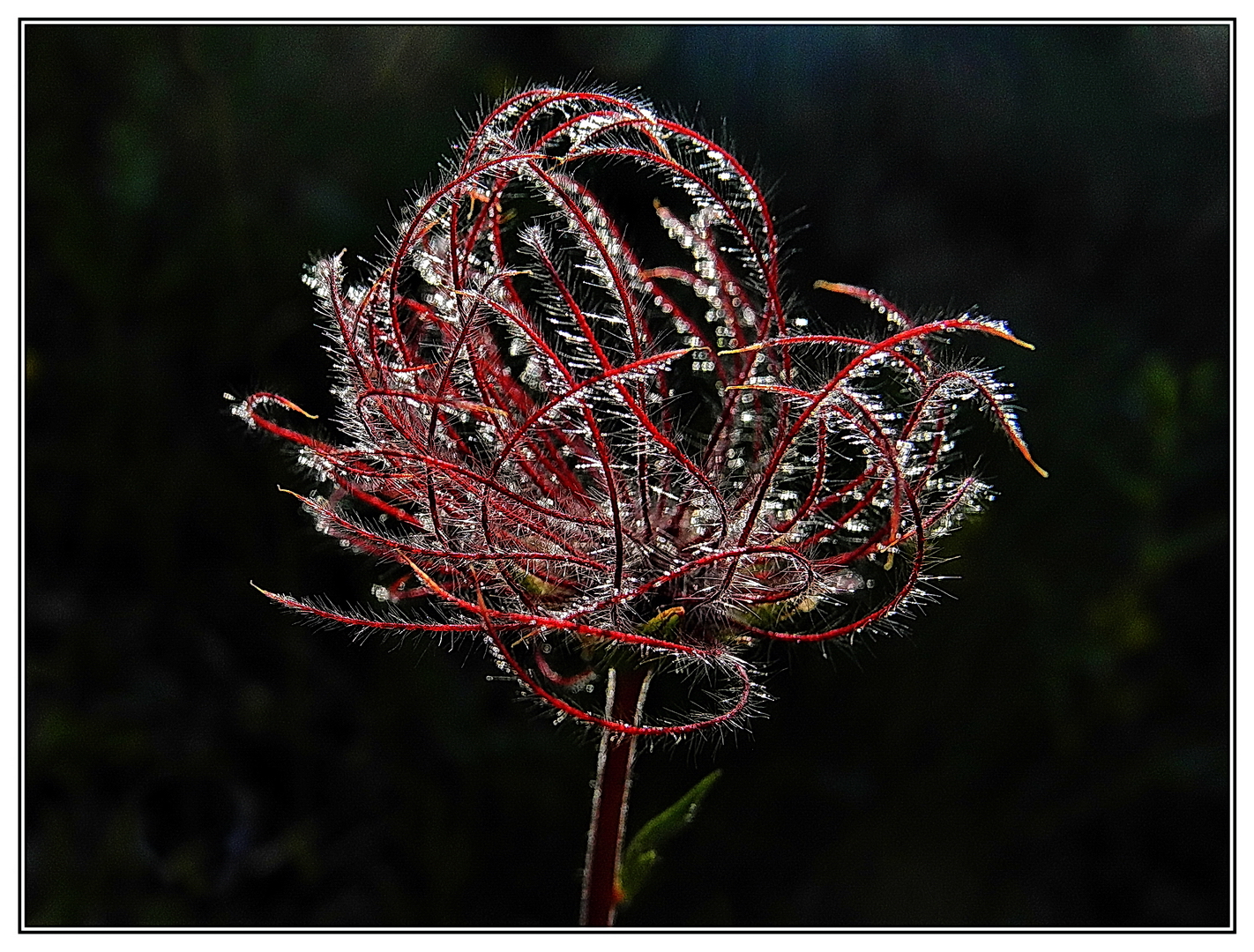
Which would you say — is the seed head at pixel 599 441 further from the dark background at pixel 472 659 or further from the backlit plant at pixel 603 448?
the dark background at pixel 472 659

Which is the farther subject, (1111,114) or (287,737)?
(1111,114)

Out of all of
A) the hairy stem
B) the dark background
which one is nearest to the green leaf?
the hairy stem

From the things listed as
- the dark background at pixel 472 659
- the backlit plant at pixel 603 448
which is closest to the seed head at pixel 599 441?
the backlit plant at pixel 603 448

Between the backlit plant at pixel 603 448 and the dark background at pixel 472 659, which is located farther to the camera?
the dark background at pixel 472 659

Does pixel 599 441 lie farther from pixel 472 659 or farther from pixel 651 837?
pixel 472 659

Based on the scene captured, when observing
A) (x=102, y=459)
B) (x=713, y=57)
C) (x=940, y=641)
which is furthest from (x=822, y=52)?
(x=102, y=459)

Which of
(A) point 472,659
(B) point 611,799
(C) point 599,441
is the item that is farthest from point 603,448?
(A) point 472,659

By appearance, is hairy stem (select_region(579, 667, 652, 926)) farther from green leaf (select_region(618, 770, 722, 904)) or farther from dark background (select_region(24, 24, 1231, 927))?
dark background (select_region(24, 24, 1231, 927))

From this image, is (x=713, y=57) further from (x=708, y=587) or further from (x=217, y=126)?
(x=708, y=587)
